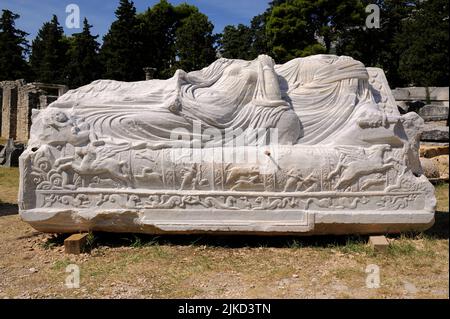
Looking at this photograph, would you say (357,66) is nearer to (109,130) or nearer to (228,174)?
(228,174)

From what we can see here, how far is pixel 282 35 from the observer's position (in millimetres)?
17438

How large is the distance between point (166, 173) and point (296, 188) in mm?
1179

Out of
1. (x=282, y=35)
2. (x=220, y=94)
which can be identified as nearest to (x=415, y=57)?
(x=282, y=35)

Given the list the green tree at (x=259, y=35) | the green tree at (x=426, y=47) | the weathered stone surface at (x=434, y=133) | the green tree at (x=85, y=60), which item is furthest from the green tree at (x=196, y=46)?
the weathered stone surface at (x=434, y=133)

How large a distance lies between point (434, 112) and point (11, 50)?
843 inches

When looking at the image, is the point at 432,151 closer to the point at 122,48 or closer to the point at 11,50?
the point at 122,48

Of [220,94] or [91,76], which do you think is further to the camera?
[91,76]

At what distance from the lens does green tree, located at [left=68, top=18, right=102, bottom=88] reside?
2047 cm

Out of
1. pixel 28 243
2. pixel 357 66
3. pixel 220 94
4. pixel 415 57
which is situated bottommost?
pixel 28 243

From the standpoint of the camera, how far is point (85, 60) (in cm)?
2031

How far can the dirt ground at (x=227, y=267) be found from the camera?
2852 millimetres

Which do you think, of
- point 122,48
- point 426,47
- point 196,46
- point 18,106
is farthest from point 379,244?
point 122,48

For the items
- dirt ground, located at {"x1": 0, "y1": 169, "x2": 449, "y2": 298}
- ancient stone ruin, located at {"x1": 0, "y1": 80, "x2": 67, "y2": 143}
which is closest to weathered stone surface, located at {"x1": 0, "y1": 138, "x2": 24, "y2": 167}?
ancient stone ruin, located at {"x1": 0, "y1": 80, "x2": 67, "y2": 143}

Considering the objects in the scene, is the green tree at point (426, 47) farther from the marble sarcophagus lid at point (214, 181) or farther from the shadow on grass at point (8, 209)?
the shadow on grass at point (8, 209)
